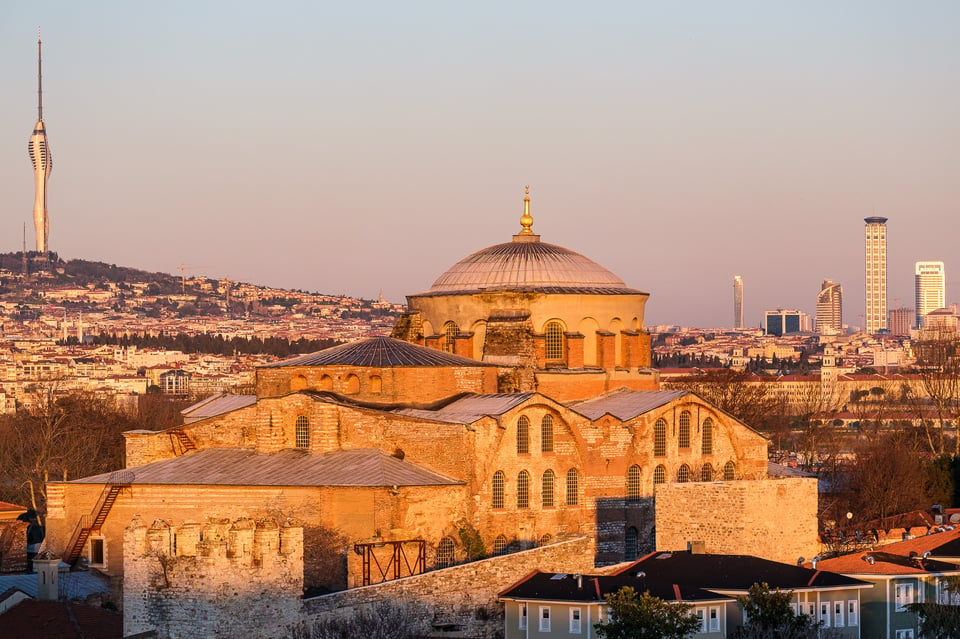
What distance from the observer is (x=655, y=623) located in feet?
121

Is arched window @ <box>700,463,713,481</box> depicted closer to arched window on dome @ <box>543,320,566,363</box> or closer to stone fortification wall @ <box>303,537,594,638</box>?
arched window on dome @ <box>543,320,566,363</box>

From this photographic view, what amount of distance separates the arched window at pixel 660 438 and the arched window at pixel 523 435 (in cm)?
393

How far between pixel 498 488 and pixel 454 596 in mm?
7286

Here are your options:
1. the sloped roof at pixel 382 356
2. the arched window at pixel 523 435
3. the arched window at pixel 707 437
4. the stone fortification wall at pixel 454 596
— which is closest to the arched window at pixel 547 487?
the arched window at pixel 523 435

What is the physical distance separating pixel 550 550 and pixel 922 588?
7.50 meters

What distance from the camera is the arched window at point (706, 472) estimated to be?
52.5 metres

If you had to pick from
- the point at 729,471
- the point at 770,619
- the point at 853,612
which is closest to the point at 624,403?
the point at 729,471

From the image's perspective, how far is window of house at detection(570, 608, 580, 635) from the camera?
39188 mm

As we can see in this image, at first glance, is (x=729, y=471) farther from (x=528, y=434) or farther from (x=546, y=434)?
(x=528, y=434)

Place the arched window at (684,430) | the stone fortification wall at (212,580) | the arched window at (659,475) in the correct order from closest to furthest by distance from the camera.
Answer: the stone fortification wall at (212,580), the arched window at (659,475), the arched window at (684,430)

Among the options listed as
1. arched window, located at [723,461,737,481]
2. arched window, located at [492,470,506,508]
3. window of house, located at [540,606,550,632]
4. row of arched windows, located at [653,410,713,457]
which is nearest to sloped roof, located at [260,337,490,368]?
arched window, located at [492,470,506,508]

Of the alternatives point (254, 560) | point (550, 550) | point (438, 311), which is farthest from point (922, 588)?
point (438, 311)

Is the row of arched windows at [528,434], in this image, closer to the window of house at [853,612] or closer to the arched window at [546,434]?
the arched window at [546,434]

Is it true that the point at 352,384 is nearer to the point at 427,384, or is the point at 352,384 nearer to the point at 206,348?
the point at 427,384
